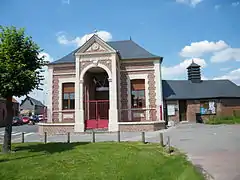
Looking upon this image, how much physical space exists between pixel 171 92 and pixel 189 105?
2.50 metres

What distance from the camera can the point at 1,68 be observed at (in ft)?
30.6

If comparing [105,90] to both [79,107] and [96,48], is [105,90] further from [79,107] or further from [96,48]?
[96,48]

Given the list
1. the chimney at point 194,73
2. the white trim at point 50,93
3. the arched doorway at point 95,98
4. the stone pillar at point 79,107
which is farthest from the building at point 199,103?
the white trim at point 50,93

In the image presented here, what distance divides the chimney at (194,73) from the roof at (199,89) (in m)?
0.62

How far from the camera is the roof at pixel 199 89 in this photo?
2694 centimetres

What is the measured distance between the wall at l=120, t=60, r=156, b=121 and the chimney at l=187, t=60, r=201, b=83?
37.0 ft

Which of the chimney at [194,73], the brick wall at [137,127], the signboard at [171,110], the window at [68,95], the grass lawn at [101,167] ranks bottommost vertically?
the grass lawn at [101,167]

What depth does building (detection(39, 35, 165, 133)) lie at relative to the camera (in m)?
18.8

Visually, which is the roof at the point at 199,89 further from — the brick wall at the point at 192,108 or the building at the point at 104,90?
the building at the point at 104,90

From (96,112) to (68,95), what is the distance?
11.9ft

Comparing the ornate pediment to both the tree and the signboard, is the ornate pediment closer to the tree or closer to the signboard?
the tree

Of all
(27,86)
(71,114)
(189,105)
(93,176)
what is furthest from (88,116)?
(93,176)

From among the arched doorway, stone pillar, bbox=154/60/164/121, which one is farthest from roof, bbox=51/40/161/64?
the arched doorway

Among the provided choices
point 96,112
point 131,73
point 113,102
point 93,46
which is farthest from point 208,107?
point 93,46
